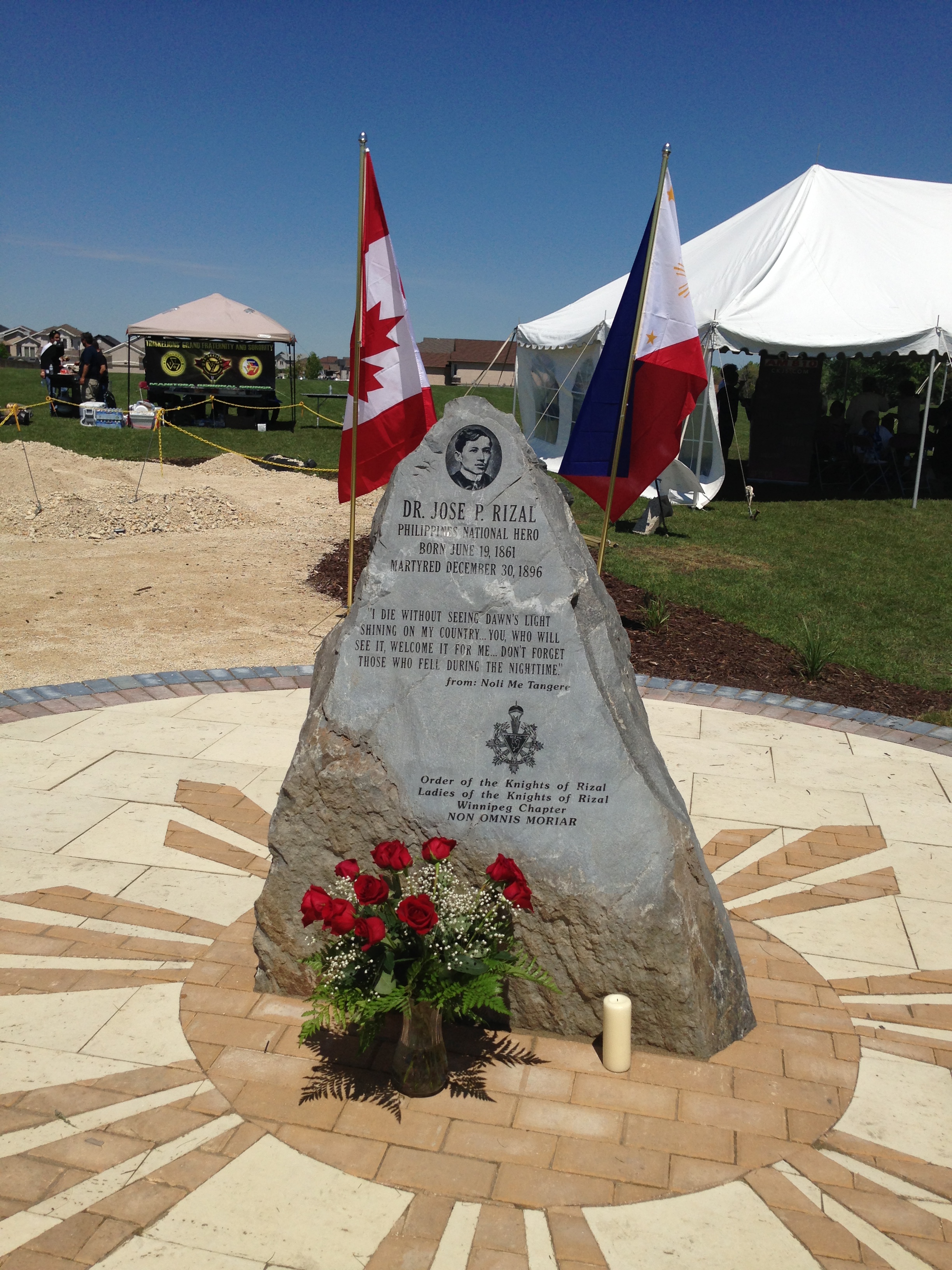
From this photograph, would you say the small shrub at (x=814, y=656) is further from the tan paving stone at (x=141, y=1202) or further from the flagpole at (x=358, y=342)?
the tan paving stone at (x=141, y=1202)

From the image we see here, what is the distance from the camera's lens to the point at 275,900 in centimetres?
425

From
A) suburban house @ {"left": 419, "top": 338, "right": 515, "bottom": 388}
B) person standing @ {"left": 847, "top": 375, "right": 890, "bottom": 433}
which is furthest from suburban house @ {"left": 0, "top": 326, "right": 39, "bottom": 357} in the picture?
person standing @ {"left": 847, "top": 375, "right": 890, "bottom": 433}

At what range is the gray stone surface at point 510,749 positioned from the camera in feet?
13.3

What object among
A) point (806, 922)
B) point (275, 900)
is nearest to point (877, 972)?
point (806, 922)

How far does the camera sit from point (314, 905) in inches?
138

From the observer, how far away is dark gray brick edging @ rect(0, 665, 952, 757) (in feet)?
25.3

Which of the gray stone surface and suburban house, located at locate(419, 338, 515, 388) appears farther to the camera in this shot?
suburban house, located at locate(419, 338, 515, 388)

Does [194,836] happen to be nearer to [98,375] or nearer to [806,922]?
[806,922]

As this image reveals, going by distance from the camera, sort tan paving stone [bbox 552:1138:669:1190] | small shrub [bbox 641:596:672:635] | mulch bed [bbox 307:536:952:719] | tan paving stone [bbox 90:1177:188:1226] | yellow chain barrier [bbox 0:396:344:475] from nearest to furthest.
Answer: tan paving stone [bbox 90:1177:188:1226] → tan paving stone [bbox 552:1138:669:1190] → mulch bed [bbox 307:536:952:719] → small shrub [bbox 641:596:672:635] → yellow chain barrier [bbox 0:396:344:475]

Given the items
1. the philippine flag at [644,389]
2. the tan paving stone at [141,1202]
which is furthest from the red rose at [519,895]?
the philippine flag at [644,389]

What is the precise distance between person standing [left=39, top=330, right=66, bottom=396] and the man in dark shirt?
0.89 meters

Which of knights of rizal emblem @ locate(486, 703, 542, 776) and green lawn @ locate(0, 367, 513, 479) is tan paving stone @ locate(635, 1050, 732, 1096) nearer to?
knights of rizal emblem @ locate(486, 703, 542, 776)

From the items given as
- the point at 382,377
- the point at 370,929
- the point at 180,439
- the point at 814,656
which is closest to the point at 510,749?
the point at 370,929

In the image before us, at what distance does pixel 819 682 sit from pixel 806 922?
4304 millimetres
